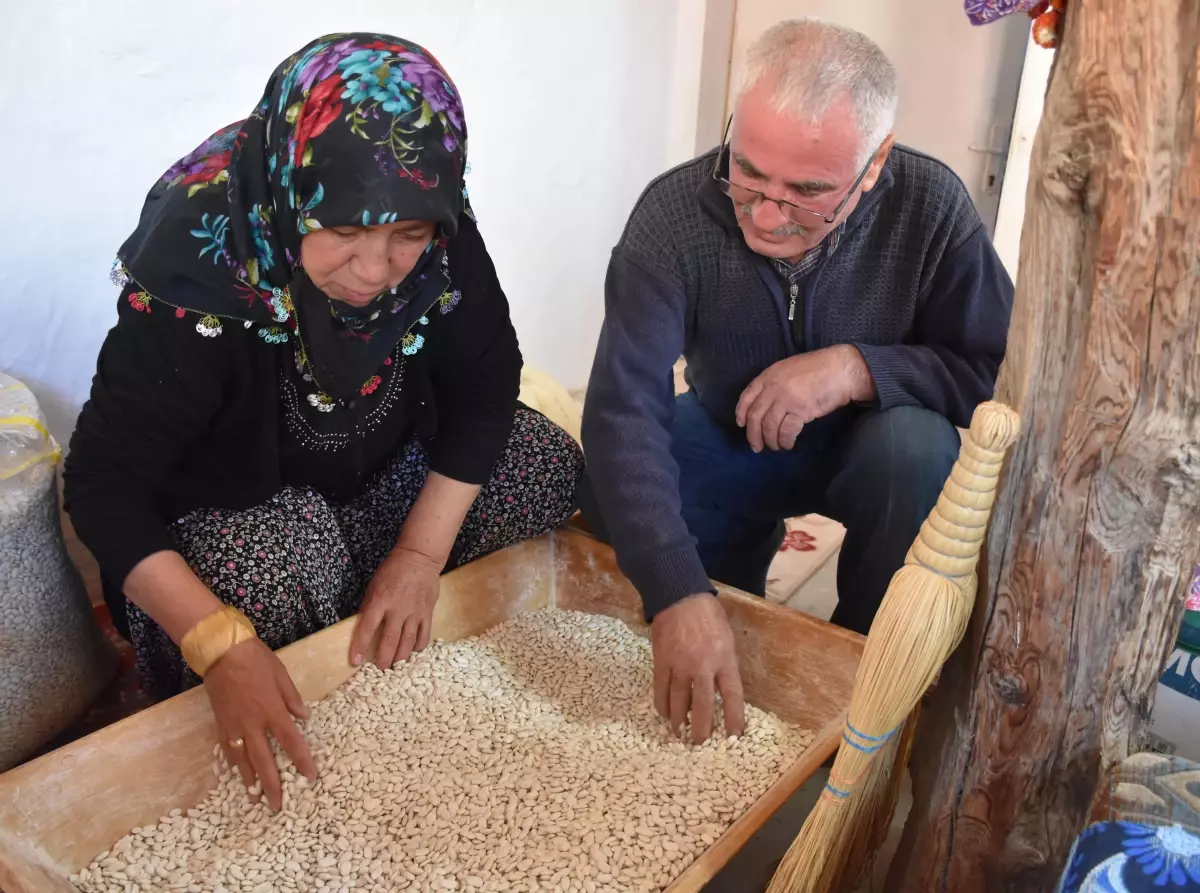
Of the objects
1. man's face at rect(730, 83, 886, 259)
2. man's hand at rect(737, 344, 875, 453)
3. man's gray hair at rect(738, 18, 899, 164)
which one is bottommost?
man's hand at rect(737, 344, 875, 453)

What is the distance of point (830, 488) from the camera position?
1.54m

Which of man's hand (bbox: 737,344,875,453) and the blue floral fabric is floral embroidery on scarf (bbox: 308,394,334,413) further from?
the blue floral fabric

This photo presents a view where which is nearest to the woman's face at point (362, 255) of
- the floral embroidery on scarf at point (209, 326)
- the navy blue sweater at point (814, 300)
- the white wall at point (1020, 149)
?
the floral embroidery on scarf at point (209, 326)

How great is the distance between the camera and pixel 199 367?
1249mm

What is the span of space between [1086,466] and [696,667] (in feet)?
1.85

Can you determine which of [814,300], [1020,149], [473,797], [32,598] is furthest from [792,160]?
[1020,149]

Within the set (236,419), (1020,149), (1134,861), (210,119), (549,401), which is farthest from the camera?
(1020,149)

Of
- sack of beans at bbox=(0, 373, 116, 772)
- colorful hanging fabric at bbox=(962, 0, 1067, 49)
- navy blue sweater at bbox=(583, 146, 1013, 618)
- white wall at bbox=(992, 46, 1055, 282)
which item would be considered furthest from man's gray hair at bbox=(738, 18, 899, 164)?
white wall at bbox=(992, 46, 1055, 282)

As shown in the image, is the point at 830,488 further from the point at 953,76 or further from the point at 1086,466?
the point at 953,76

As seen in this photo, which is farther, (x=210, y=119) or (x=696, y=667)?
(x=210, y=119)

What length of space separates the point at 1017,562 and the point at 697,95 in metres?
2.77

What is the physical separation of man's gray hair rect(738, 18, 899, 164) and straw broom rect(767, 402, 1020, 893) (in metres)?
0.51

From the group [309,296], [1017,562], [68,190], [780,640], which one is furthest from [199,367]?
[1017,562]

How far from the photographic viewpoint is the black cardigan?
1228 millimetres
